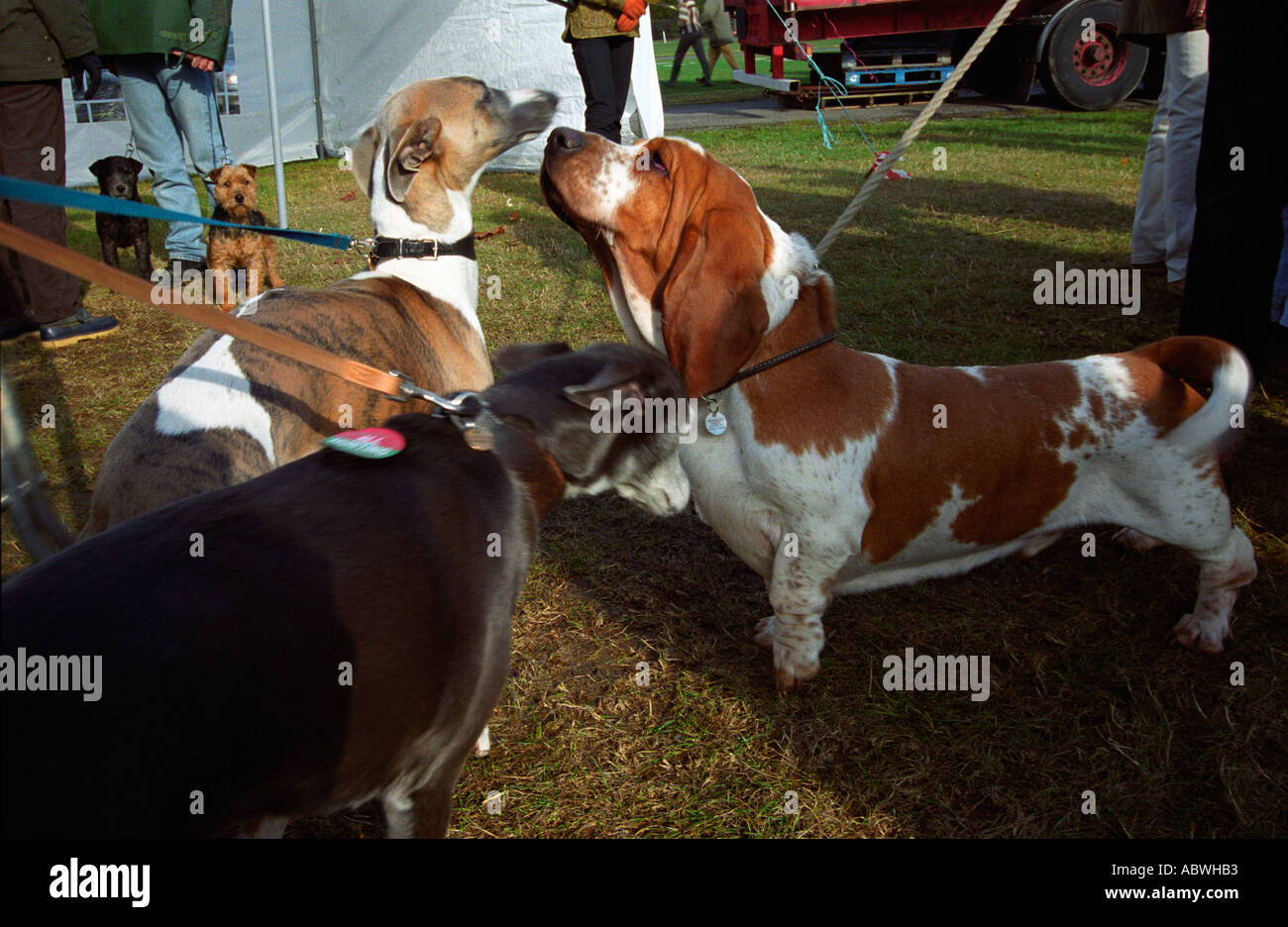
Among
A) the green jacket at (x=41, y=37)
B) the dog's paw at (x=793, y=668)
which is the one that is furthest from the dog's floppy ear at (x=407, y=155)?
the green jacket at (x=41, y=37)

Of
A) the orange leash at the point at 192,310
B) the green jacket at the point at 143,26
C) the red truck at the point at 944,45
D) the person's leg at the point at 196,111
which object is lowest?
the orange leash at the point at 192,310

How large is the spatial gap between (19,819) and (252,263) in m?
6.26

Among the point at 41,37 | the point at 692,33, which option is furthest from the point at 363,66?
the point at 692,33

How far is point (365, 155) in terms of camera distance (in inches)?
147

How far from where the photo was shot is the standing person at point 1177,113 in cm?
515

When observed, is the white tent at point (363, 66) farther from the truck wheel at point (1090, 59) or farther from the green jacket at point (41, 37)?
the truck wheel at point (1090, 59)

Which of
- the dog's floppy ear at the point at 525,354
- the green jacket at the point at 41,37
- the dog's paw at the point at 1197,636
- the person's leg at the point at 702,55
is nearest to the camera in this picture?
the dog's floppy ear at the point at 525,354

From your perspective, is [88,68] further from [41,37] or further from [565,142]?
[565,142]

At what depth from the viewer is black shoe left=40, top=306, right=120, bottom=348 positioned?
230 inches

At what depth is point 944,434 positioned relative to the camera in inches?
107

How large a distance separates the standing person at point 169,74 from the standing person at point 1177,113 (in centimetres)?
620

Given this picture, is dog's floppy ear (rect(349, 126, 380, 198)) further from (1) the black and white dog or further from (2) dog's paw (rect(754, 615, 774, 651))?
(2) dog's paw (rect(754, 615, 774, 651))

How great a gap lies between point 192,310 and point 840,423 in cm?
170

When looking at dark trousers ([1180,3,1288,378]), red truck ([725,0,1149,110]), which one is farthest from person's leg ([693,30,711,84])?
dark trousers ([1180,3,1288,378])
